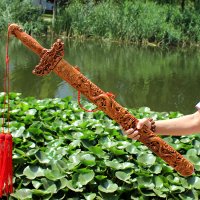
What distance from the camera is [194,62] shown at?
16.1m

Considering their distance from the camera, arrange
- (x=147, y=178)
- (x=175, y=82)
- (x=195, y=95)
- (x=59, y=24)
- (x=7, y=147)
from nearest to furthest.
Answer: (x=7, y=147)
(x=147, y=178)
(x=195, y=95)
(x=175, y=82)
(x=59, y=24)

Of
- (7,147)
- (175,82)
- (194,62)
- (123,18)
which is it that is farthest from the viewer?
(123,18)

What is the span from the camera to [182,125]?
188cm

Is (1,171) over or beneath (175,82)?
over

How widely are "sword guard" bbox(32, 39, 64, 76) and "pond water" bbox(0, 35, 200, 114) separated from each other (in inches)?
274

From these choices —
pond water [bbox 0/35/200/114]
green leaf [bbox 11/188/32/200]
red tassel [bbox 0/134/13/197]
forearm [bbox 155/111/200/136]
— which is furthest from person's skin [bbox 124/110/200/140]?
pond water [bbox 0/35/200/114]

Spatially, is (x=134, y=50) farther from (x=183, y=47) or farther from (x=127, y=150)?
(x=127, y=150)

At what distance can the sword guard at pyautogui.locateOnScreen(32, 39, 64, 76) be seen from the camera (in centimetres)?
177

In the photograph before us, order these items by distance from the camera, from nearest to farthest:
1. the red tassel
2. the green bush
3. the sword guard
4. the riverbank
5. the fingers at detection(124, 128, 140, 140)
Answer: the sword guard, the fingers at detection(124, 128, 140, 140), the red tassel, the riverbank, the green bush

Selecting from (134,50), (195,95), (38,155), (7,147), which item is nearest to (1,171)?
(7,147)

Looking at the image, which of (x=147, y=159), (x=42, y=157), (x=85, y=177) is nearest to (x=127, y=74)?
(x=147, y=159)

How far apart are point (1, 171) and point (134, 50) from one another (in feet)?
53.0

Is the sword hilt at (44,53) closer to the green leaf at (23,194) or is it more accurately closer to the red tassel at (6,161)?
the red tassel at (6,161)

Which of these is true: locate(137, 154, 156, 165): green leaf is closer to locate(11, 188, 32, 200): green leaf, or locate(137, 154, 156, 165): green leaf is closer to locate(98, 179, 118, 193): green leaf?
locate(98, 179, 118, 193): green leaf
